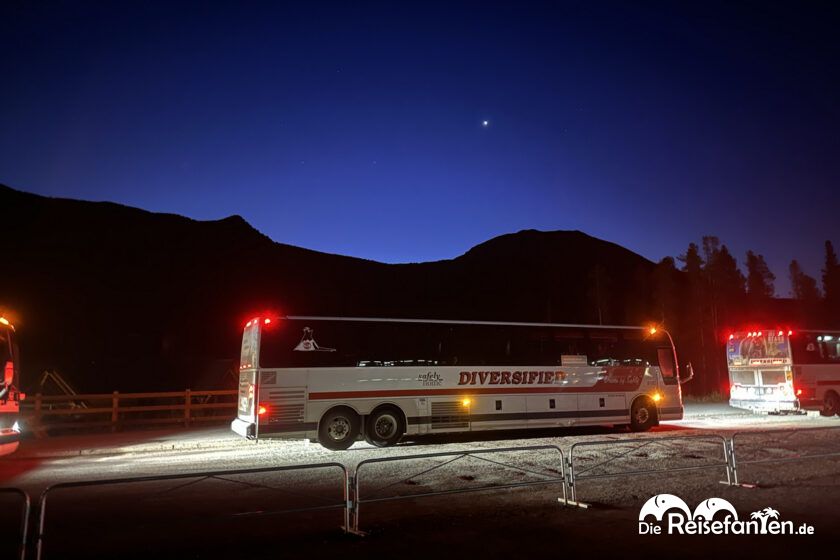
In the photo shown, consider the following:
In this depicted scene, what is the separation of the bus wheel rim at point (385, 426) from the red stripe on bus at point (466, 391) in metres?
0.63

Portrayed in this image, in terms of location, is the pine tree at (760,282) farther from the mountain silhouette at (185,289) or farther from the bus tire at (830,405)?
the bus tire at (830,405)

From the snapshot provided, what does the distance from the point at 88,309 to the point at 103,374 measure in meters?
17.3

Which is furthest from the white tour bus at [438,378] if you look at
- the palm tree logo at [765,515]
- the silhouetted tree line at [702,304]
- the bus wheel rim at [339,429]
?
the silhouetted tree line at [702,304]

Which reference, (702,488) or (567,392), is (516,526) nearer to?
(702,488)

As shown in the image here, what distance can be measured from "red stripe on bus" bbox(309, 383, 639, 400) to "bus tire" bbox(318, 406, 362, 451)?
A: 0.42m

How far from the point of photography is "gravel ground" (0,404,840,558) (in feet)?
19.9

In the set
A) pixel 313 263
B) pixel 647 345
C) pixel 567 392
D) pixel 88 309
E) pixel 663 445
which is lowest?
pixel 663 445

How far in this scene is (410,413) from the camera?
14984 mm

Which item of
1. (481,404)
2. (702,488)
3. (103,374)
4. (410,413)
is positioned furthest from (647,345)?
(103,374)

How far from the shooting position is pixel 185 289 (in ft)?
228

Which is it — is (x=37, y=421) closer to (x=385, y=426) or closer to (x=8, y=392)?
(x=8, y=392)

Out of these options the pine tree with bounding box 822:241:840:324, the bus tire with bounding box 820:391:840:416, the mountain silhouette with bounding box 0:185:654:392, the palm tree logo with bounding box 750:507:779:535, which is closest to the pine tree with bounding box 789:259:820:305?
the pine tree with bounding box 822:241:840:324

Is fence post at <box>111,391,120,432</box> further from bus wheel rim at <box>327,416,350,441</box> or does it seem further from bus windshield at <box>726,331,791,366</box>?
bus windshield at <box>726,331,791,366</box>

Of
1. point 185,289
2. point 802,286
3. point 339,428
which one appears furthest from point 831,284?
point 339,428
